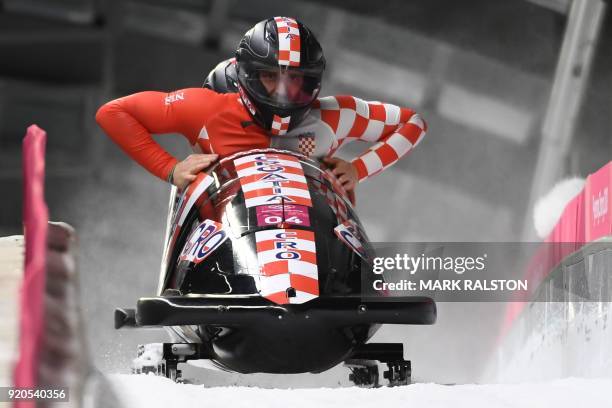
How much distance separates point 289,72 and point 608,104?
221 inches

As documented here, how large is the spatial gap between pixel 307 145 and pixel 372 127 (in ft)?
1.78

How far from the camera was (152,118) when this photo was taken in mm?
5613

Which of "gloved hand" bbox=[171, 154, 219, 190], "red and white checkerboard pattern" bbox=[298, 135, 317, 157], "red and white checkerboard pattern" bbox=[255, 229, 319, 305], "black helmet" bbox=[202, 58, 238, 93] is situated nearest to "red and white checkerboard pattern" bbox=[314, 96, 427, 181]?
"red and white checkerboard pattern" bbox=[298, 135, 317, 157]

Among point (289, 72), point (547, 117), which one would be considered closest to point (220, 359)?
point (289, 72)

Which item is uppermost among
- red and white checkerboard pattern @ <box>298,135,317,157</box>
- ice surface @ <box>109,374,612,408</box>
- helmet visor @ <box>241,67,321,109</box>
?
helmet visor @ <box>241,67,321,109</box>

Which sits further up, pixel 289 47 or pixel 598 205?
pixel 289 47

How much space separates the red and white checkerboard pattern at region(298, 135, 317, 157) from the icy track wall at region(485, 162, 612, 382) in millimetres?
1338

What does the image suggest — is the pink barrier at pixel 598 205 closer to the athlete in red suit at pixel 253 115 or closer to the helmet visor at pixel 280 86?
the athlete in red suit at pixel 253 115

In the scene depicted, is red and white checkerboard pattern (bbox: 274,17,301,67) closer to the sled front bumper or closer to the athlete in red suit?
the athlete in red suit

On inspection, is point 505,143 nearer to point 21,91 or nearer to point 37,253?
point 21,91

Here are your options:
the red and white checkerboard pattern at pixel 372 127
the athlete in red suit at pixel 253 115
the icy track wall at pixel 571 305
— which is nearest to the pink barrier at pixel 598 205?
the icy track wall at pixel 571 305

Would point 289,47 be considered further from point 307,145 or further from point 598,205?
point 598,205

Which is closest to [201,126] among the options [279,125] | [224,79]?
[279,125]

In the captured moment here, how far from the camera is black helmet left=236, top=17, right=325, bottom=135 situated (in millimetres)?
5277
